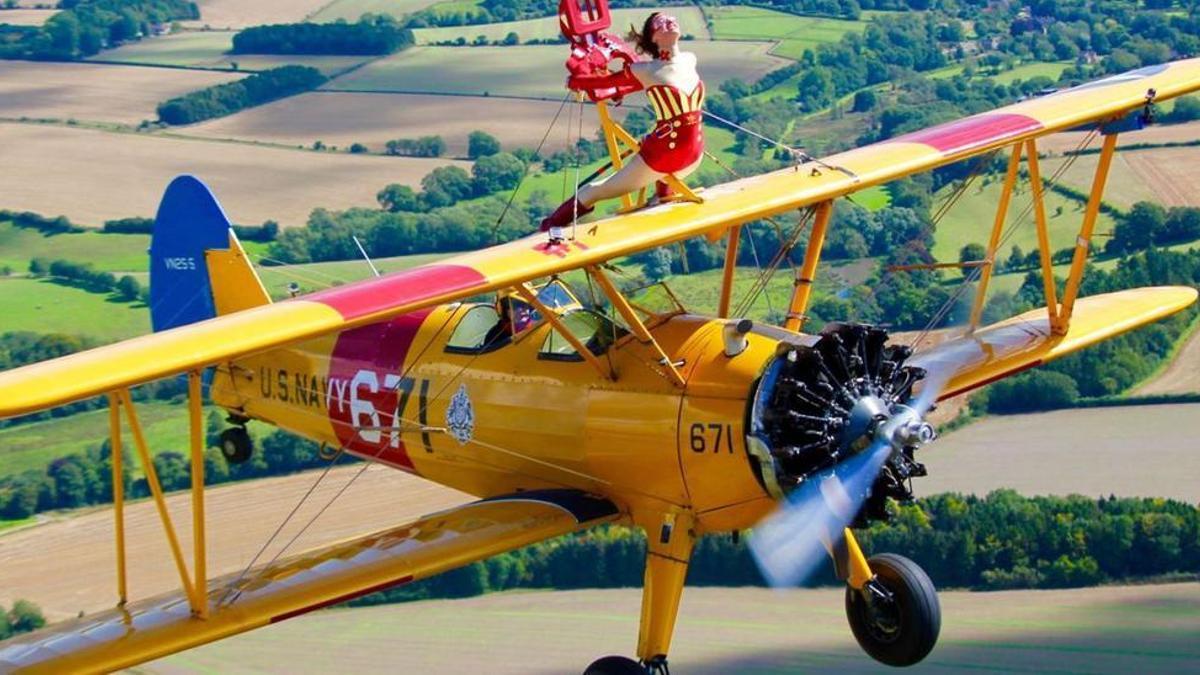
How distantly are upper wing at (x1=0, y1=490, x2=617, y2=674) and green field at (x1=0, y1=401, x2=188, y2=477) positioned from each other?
2219cm

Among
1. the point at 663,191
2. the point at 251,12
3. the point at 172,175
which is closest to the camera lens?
the point at 663,191

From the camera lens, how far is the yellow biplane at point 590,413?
41.7ft

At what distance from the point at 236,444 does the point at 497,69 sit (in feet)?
182

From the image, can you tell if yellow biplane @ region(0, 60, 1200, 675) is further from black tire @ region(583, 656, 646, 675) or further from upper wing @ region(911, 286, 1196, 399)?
upper wing @ region(911, 286, 1196, 399)

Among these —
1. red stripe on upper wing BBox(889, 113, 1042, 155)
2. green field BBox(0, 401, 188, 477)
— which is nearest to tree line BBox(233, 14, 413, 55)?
green field BBox(0, 401, 188, 477)

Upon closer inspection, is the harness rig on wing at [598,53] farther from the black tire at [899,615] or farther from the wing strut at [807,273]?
the black tire at [899,615]

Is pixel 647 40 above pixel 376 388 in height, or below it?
above

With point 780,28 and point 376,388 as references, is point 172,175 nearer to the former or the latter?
point 780,28

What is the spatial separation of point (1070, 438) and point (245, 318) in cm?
2406

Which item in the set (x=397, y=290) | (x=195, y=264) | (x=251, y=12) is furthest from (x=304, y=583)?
(x=251, y=12)

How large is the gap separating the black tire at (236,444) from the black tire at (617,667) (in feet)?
18.4

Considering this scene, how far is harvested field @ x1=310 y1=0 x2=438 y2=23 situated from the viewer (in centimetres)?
8500

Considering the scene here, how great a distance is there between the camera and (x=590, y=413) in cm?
1423

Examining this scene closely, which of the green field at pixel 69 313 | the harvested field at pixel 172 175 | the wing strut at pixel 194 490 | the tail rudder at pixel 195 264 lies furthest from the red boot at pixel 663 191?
the harvested field at pixel 172 175
